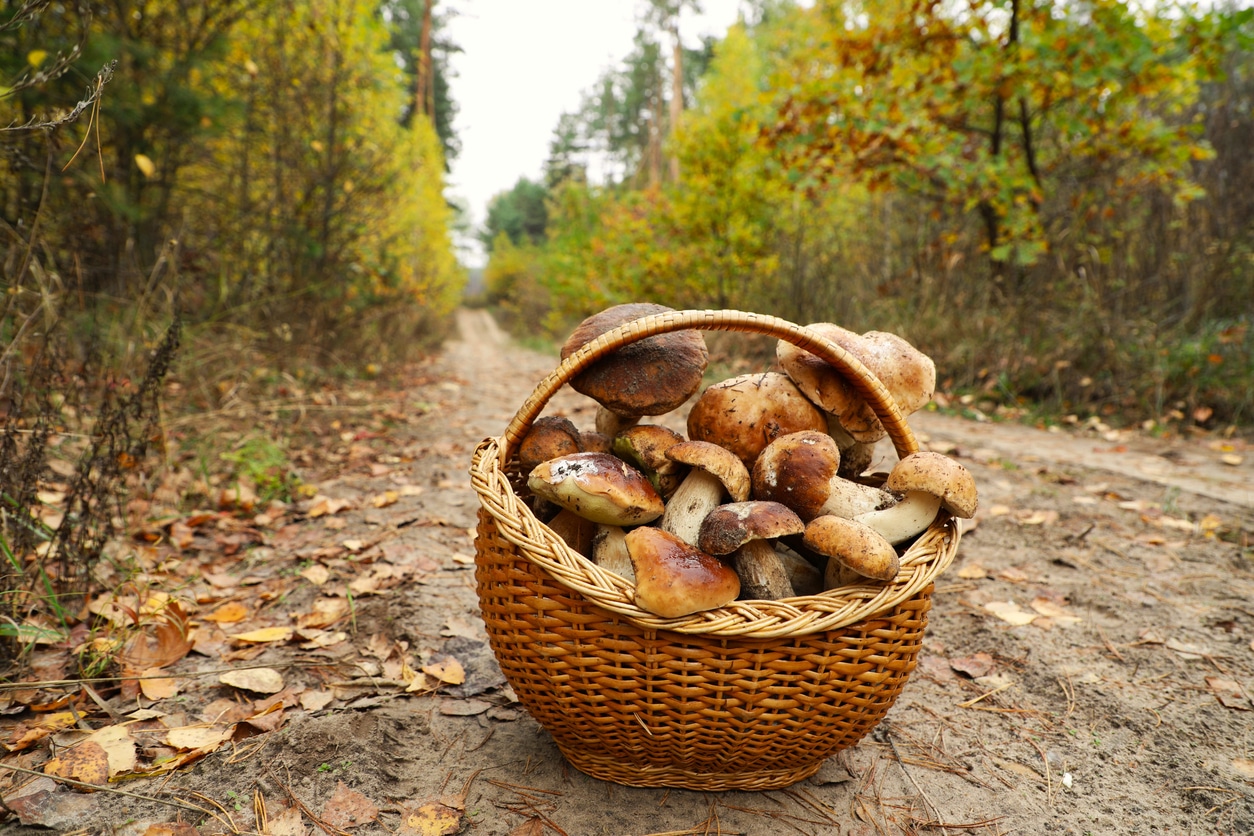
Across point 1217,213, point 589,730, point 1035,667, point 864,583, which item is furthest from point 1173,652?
point 1217,213

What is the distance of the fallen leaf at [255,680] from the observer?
1684 millimetres

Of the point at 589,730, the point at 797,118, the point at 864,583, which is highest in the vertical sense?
the point at 797,118

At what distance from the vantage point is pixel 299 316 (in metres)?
5.34

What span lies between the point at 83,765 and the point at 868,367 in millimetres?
1880

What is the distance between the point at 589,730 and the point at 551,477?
52 centimetres

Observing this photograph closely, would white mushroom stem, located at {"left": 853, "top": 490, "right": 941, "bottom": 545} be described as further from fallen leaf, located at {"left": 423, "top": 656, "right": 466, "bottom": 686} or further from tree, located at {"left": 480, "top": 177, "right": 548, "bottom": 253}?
tree, located at {"left": 480, "top": 177, "right": 548, "bottom": 253}

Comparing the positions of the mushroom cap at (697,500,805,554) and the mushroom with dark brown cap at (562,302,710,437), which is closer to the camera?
the mushroom cap at (697,500,805,554)

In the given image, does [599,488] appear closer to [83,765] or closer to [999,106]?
[83,765]

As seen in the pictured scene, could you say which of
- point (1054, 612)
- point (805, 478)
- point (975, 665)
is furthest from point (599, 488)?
point (1054, 612)

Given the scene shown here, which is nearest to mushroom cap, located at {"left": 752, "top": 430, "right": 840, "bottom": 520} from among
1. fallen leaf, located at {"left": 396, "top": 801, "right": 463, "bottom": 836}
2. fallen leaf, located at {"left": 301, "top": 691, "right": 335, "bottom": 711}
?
fallen leaf, located at {"left": 396, "top": 801, "right": 463, "bottom": 836}

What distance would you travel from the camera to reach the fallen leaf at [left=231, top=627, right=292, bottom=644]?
6.29ft

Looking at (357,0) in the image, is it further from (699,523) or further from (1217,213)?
(1217,213)

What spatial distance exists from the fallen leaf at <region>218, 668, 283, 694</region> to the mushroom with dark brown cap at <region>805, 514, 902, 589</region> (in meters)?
1.38

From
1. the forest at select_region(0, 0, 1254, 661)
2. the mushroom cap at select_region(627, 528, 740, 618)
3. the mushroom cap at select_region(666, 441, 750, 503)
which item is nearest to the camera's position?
the mushroom cap at select_region(627, 528, 740, 618)
